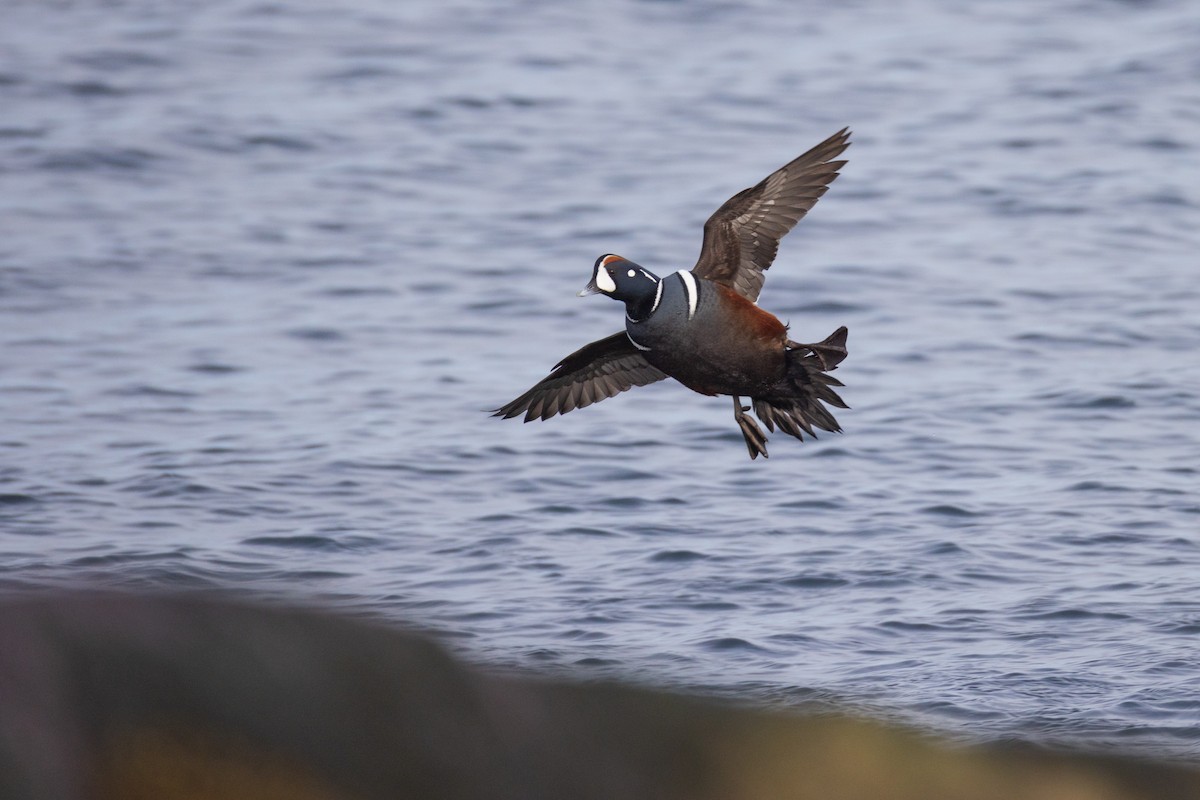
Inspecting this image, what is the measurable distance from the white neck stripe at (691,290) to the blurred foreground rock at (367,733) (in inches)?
120

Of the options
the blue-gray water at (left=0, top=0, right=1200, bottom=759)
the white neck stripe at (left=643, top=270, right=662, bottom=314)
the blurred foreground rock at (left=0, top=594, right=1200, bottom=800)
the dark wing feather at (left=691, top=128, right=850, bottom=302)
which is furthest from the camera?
the blue-gray water at (left=0, top=0, right=1200, bottom=759)

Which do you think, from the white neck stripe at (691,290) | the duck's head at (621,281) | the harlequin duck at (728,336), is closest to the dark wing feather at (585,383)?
the harlequin duck at (728,336)

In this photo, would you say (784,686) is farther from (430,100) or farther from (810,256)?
(430,100)

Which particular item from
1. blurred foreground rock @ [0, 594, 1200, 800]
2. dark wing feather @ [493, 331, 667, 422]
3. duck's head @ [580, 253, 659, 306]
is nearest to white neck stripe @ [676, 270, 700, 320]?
duck's head @ [580, 253, 659, 306]

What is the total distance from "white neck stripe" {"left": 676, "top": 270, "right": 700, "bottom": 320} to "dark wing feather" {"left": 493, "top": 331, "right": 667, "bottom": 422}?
78 centimetres

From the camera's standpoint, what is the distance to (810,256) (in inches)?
526

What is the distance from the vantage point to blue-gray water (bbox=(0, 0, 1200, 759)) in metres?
7.75

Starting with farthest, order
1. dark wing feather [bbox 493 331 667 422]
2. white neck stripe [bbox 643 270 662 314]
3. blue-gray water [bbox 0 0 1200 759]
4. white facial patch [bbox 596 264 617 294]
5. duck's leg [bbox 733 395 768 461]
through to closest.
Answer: blue-gray water [bbox 0 0 1200 759]
duck's leg [bbox 733 395 768 461]
dark wing feather [bbox 493 331 667 422]
white neck stripe [bbox 643 270 662 314]
white facial patch [bbox 596 264 617 294]

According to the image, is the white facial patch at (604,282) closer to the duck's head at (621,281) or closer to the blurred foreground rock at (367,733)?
the duck's head at (621,281)

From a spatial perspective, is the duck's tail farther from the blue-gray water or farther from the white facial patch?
the blue-gray water

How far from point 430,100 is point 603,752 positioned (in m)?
15.5

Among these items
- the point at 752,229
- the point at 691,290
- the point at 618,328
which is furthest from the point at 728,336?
the point at 618,328

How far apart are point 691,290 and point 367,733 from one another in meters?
3.36

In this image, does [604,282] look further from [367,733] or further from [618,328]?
[618,328]
